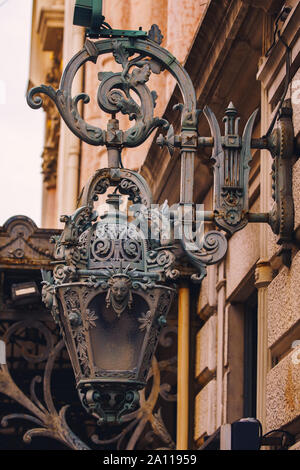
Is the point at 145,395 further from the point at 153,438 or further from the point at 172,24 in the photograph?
the point at 172,24

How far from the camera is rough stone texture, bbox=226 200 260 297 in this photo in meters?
8.88

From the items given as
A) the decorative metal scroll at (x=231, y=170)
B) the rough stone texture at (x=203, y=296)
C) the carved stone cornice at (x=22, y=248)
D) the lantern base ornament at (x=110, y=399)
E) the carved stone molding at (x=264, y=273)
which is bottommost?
the lantern base ornament at (x=110, y=399)

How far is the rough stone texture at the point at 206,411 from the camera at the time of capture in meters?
10.2

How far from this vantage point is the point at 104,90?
6.61 metres

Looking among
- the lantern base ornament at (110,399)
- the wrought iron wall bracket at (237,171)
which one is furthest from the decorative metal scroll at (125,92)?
the lantern base ornament at (110,399)

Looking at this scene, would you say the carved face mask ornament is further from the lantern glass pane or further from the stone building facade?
the stone building facade

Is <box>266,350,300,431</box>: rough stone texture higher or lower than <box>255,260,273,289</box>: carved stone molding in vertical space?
lower

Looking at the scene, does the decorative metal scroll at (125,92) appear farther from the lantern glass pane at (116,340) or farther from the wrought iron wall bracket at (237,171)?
the lantern glass pane at (116,340)

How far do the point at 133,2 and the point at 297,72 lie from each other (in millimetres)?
9733

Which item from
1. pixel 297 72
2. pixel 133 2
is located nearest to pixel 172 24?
pixel 133 2

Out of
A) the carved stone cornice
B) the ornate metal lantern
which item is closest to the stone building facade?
the ornate metal lantern

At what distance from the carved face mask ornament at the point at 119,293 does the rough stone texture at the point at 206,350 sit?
4276mm

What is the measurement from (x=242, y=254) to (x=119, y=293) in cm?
337

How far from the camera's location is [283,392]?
7082mm
